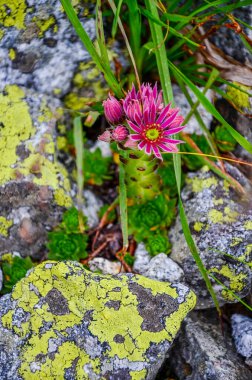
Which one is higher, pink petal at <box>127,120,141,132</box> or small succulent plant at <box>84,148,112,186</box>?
A: pink petal at <box>127,120,141,132</box>

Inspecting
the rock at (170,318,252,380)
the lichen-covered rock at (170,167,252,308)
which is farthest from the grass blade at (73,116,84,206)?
the rock at (170,318,252,380)

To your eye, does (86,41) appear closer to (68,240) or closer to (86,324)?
(68,240)

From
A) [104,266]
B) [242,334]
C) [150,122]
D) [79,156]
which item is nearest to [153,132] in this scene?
[150,122]

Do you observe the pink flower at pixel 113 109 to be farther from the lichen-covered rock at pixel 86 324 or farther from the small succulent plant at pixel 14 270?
the small succulent plant at pixel 14 270

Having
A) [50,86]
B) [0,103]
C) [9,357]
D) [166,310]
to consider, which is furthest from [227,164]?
[9,357]

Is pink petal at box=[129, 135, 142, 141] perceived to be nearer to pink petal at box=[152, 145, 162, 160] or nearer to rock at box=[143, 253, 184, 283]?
pink petal at box=[152, 145, 162, 160]

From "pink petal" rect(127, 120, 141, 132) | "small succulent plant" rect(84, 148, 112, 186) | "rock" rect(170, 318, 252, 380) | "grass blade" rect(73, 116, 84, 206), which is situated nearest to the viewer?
"pink petal" rect(127, 120, 141, 132)
